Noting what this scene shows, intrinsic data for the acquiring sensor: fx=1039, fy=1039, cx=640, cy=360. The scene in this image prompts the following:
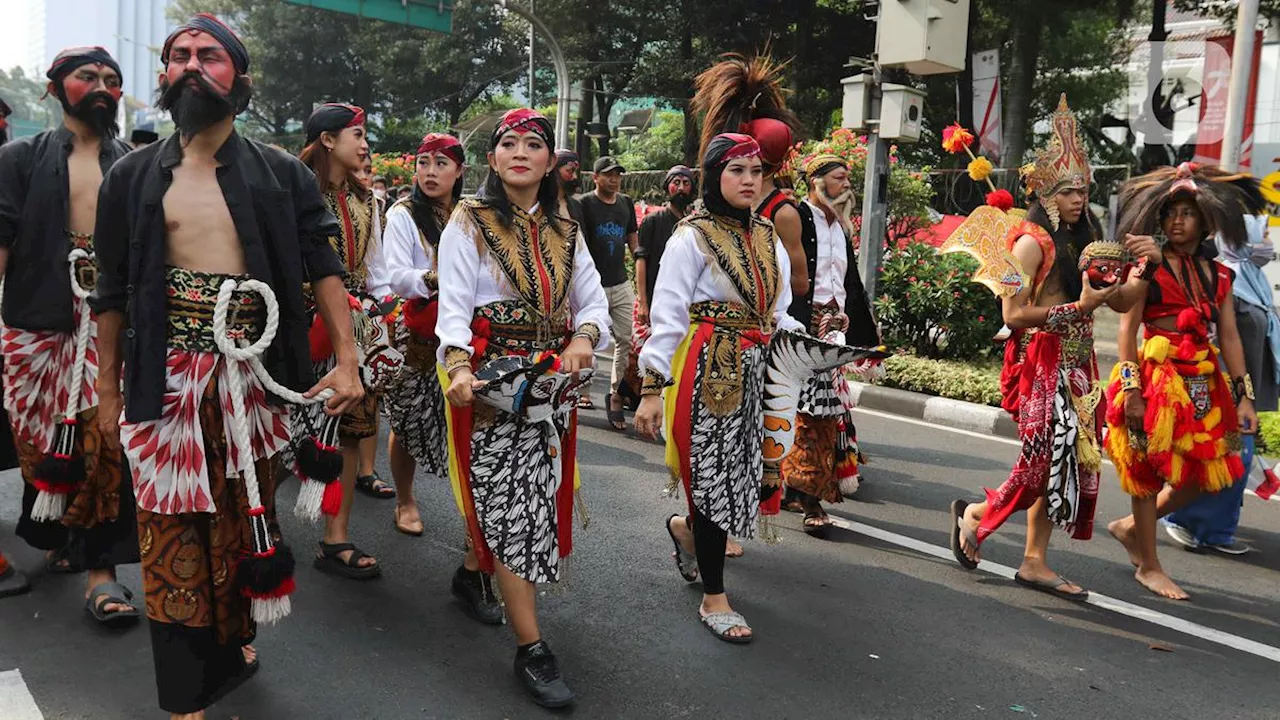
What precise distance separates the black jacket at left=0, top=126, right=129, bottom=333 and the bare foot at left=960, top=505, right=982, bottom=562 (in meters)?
3.77

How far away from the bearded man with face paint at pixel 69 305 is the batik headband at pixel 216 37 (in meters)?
1.22

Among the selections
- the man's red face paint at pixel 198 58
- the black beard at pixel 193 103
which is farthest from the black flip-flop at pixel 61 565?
the man's red face paint at pixel 198 58

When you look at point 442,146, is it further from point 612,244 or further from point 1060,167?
point 612,244

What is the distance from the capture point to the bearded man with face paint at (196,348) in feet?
9.07

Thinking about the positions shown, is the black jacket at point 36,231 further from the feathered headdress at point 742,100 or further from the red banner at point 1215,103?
the red banner at point 1215,103

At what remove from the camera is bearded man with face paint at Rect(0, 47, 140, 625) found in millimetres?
3795

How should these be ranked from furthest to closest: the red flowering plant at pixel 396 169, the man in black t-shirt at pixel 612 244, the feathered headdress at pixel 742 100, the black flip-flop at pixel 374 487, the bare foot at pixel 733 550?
the red flowering plant at pixel 396 169
the man in black t-shirt at pixel 612 244
the black flip-flop at pixel 374 487
the bare foot at pixel 733 550
the feathered headdress at pixel 742 100

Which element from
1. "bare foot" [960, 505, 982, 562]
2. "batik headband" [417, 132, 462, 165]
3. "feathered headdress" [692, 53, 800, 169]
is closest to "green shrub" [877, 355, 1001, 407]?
"bare foot" [960, 505, 982, 562]

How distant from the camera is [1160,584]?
14.9 feet

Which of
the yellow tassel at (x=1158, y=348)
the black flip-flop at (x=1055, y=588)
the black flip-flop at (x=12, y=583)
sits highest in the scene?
the yellow tassel at (x=1158, y=348)

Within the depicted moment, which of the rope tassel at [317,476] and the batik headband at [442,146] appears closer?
the rope tassel at [317,476]

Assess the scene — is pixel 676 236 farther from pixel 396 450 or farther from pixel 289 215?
pixel 396 450

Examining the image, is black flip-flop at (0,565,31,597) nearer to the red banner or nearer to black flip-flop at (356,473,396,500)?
black flip-flop at (356,473,396,500)

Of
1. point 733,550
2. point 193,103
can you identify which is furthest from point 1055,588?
point 193,103
